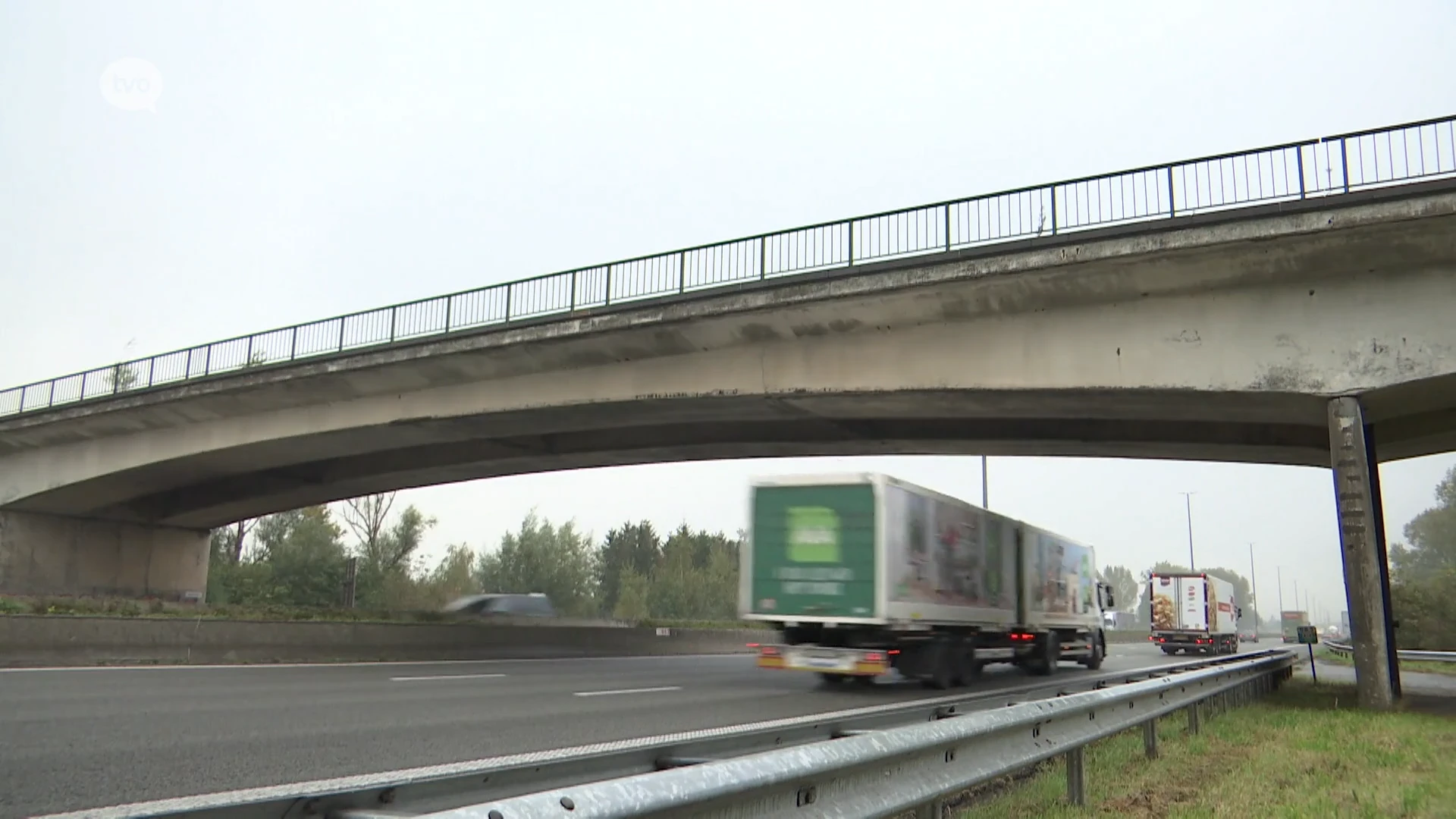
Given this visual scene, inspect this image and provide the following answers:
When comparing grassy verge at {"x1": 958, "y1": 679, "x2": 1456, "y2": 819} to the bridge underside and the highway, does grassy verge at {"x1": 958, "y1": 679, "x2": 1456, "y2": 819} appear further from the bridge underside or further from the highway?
the bridge underside

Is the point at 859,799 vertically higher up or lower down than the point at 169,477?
lower down

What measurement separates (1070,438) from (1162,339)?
630 centimetres

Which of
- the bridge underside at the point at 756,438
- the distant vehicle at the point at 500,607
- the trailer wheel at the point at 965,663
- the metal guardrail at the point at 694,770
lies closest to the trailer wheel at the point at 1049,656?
the bridge underside at the point at 756,438

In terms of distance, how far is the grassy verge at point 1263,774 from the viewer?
6223mm

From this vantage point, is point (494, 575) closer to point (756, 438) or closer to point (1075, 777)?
point (756, 438)

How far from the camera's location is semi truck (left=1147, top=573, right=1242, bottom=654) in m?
40.0

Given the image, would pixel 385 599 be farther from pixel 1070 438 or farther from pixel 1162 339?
pixel 1162 339

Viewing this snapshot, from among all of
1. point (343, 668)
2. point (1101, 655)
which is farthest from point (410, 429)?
point (1101, 655)

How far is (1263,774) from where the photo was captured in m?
7.69

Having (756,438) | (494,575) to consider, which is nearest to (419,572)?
(494,575)

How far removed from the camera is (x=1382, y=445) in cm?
2075

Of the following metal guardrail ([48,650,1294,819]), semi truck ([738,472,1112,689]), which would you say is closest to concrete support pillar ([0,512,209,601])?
semi truck ([738,472,1112,689])

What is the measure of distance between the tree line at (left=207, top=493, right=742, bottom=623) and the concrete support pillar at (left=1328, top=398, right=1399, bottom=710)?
1779 inches

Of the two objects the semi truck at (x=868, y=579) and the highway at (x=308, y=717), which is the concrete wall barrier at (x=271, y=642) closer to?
the highway at (x=308, y=717)
